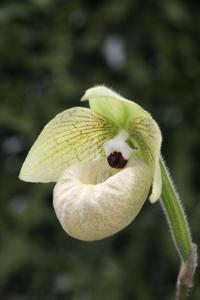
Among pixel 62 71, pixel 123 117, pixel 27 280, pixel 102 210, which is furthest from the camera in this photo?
pixel 27 280

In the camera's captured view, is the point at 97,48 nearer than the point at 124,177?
No

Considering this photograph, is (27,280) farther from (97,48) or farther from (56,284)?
(97,48)

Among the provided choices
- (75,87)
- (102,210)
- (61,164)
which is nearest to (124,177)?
(102,210)

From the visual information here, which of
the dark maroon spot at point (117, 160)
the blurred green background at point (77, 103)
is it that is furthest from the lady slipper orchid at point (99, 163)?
the blurred green background at point (77, 103)

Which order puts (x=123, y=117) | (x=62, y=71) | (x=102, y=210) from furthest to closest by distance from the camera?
(x=62, y=71) → (x=123, y=117) → (x=102, y=210)

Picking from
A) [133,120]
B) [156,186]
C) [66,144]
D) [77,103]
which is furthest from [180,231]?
[77,103]

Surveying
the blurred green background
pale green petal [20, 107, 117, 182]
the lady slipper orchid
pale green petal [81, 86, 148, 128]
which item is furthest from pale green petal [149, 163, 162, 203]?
the blurred green background

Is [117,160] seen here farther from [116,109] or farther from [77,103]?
[77,103]

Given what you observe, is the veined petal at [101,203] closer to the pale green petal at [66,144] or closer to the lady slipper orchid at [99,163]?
the lady slipper orchid at [99,163]
